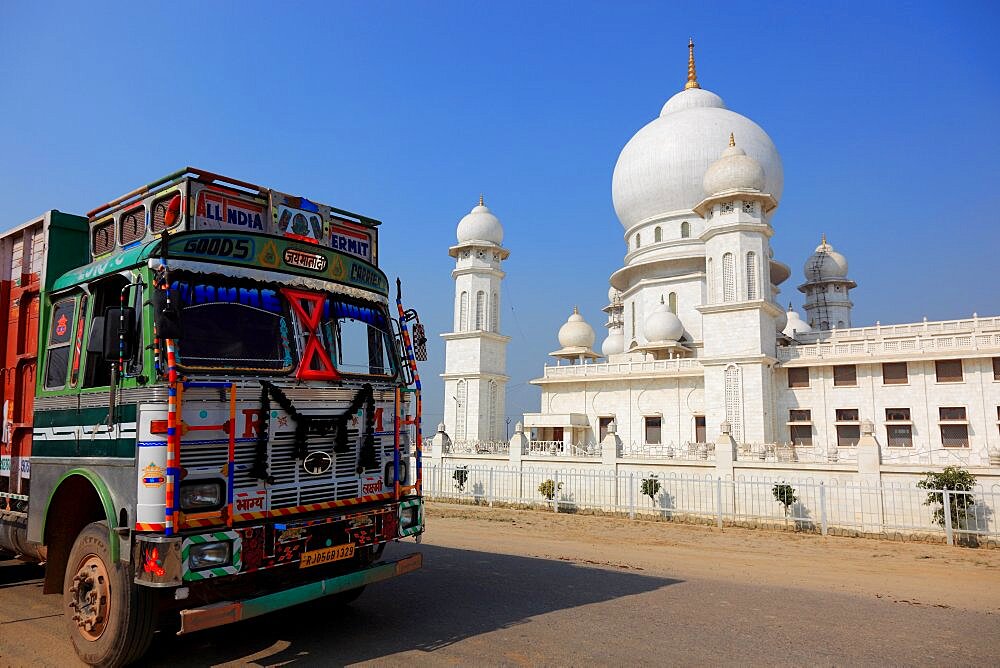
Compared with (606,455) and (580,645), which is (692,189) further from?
(580,645)

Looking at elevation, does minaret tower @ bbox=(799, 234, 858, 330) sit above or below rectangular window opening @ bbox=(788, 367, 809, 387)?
above

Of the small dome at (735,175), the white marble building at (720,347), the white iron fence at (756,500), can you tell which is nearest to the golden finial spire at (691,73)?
the white marble building at (720,347)

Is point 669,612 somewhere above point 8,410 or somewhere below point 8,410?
below

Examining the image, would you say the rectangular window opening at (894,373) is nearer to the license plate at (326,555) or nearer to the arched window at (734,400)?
the arched window at (734,400)

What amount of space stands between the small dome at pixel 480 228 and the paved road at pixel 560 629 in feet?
102

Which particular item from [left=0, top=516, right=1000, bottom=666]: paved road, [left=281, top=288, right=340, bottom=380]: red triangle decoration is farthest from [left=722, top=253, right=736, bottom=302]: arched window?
[left=281, top=288, right=340, bottom=380]: red triangle decoration

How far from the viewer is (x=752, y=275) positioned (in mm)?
27312

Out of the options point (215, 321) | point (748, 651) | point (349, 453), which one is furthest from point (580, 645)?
point (215, 321)

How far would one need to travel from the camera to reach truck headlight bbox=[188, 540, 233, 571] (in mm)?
4689

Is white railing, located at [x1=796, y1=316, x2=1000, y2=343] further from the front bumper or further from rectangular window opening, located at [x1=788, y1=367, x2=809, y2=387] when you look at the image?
the front bumper

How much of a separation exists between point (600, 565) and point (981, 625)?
4.88 m

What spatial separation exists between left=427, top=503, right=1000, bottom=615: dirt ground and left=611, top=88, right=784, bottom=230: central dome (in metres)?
25.3

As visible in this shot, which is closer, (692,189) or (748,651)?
(748,651)

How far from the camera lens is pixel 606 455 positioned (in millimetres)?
20953
